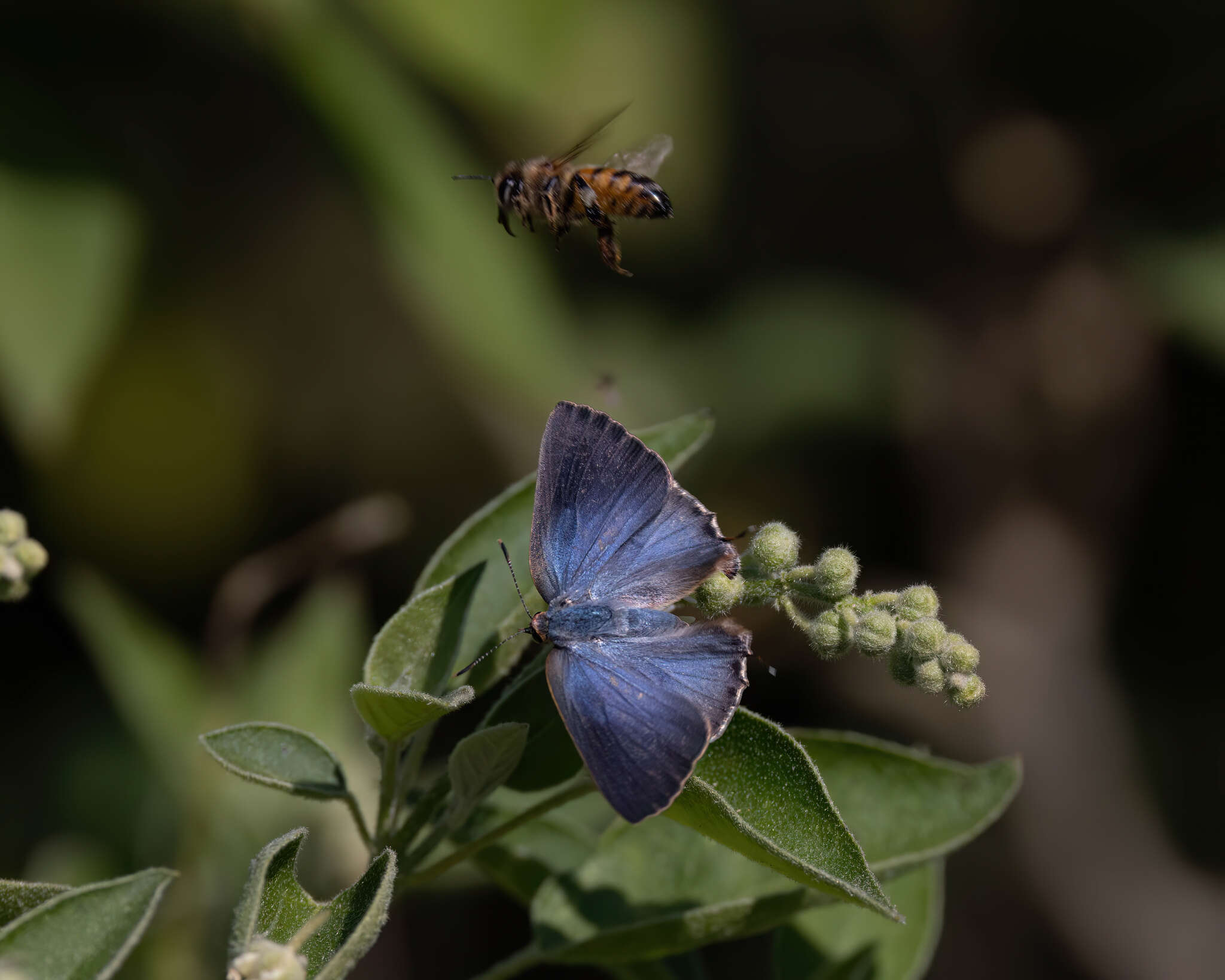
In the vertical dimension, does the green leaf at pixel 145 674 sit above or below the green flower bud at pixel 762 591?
below

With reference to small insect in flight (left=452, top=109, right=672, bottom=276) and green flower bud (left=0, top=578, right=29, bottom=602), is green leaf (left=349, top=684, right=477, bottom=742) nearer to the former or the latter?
green flower bud (left=0, top=578, right=29, bottom=602)

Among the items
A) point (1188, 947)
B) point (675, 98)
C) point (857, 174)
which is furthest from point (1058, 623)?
point (675, 98)

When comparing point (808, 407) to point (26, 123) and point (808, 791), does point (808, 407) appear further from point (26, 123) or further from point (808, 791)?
point (808, 791)

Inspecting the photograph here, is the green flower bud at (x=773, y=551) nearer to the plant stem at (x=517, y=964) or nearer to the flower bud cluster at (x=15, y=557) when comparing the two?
the plant stem at (x=517, y=964)

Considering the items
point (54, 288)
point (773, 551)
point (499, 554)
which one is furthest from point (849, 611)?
point (54, 288)

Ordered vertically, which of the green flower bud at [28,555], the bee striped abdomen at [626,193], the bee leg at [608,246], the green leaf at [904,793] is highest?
the bee striped abdomen at [626,193]

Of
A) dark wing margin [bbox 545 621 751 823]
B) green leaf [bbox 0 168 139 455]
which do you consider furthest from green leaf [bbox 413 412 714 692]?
green leaf [bbox 0 168 139 455]

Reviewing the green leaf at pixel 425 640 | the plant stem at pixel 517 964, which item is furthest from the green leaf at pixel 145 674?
the green leaf at pixel 425 640

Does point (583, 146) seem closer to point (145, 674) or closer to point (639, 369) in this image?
point (145, 674)
